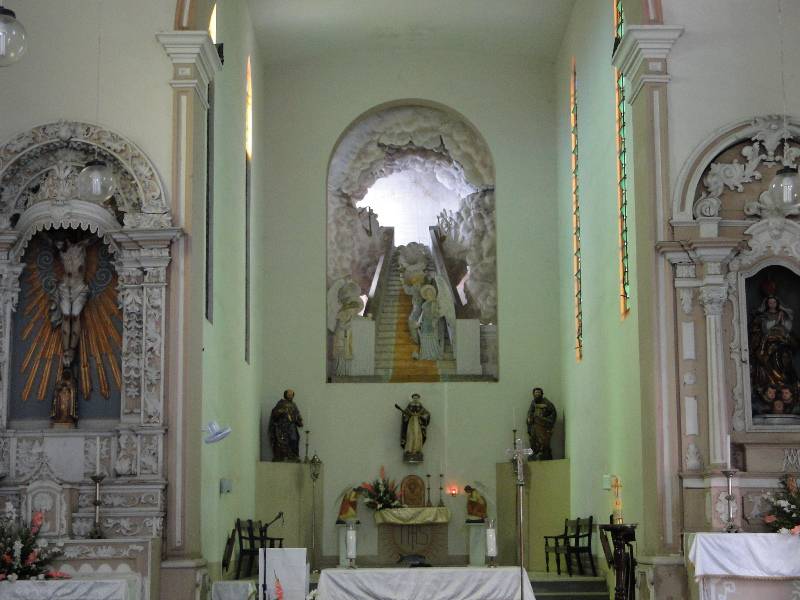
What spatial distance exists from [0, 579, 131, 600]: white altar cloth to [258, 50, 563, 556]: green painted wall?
420 inches

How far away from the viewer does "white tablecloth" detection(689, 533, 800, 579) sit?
11312 millimetres

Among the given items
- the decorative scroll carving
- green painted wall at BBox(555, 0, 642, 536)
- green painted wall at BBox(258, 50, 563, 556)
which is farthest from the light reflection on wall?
the decorative scroll carving

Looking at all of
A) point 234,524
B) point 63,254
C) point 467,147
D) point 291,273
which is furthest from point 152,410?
point 467,147

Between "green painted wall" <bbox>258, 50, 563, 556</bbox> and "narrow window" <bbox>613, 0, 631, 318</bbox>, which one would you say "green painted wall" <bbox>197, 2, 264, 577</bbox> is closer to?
"green painted wall" <bbox>258, 50, 563, 556</bbox>

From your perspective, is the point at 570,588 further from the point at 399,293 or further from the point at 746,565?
the point at 399,293

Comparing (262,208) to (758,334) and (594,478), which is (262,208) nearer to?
(594,478)

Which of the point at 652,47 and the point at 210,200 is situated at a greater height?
the point at 652,47

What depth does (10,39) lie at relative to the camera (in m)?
7.97

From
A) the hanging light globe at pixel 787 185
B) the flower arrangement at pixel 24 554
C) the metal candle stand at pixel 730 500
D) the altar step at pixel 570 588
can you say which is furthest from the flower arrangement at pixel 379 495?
the hanging light globe at pixel 787 185

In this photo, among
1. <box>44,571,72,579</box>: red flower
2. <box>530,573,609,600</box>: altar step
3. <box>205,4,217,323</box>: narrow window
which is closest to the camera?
<box>44,571,72,579</box>: red flower

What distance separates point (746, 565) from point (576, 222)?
9658 mm

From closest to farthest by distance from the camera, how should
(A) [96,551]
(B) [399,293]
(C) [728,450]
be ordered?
(A) [96,551]
(C) [728,450]
(B) [399,293]

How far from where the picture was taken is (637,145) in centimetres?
1378

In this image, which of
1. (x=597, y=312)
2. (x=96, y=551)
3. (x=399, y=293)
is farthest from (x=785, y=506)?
(x=399, y=293)
